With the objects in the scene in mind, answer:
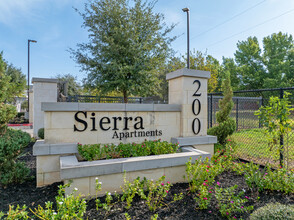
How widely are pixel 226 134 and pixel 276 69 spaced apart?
3084 centimetres

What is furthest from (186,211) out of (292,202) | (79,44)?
(79,44)

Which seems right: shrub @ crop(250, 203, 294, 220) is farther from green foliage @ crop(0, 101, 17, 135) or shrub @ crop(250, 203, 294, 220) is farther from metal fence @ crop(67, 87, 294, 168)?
green foliage @ crop(0, 101, 17, 135)

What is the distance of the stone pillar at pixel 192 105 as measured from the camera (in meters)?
4.71

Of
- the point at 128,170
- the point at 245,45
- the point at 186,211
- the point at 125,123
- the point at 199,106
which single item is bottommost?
the point at 186,211

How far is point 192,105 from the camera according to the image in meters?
4.81

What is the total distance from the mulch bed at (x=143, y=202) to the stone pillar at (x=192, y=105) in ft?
3.86

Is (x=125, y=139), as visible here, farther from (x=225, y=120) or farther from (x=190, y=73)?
(x=225, y=120)

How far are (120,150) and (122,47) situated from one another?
6.10 meters

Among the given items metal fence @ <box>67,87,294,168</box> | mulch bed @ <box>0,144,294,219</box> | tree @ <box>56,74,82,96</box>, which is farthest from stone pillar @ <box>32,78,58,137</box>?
tree @ <box>56,74,82,96</box>

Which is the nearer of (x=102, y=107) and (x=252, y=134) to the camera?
(x=102, y=107)

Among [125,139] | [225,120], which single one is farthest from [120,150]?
[225,120]

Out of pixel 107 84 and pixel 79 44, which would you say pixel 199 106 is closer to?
pixel 107 84

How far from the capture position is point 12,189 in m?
3.41

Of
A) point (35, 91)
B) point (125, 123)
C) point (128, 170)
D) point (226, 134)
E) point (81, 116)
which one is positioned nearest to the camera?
point (128, 170)
